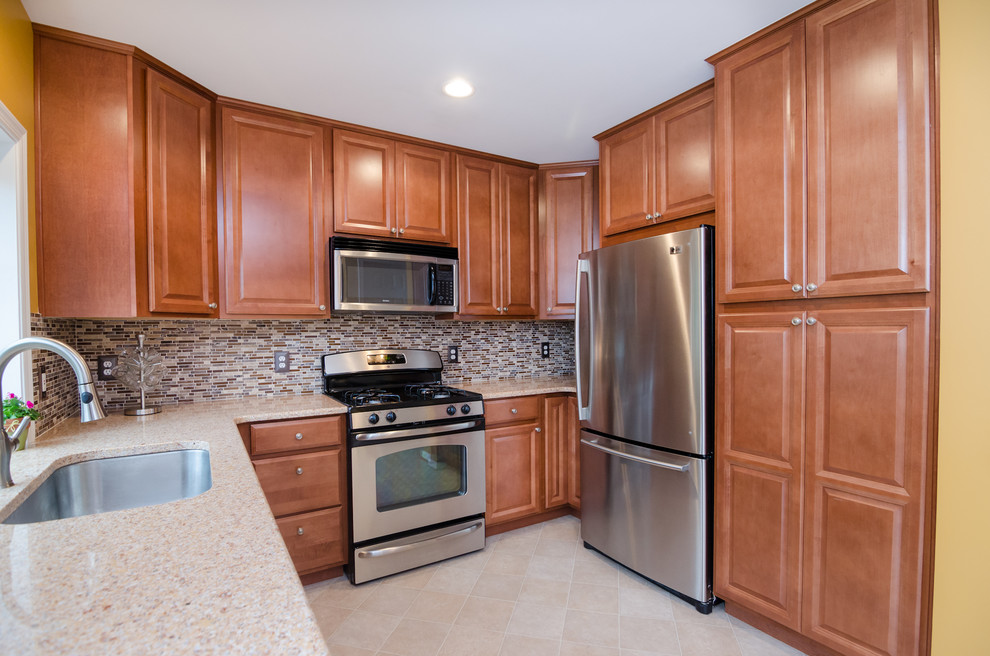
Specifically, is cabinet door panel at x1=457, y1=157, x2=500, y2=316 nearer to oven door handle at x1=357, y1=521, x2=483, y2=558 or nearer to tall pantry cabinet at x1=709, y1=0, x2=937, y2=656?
oven door handle at x1=357, y1=521, x2=483, y2=558

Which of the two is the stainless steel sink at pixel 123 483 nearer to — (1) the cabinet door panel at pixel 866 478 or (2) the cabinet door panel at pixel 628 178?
(1) the cabinet door panel at pixel 866 478

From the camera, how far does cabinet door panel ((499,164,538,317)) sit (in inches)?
118

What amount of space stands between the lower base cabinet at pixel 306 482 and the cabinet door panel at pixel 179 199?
2.24 ft

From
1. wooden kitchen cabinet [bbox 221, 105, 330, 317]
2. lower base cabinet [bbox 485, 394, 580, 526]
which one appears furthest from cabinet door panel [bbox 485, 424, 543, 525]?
wooden kitchen cabinet [bbox 221, 105, 330, 317]

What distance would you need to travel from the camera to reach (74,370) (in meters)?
1.02

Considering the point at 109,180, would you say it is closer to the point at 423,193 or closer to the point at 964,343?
the point at 423,193

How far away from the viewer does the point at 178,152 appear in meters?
2.01

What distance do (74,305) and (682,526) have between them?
2.62 m

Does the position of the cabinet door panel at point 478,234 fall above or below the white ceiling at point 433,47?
below

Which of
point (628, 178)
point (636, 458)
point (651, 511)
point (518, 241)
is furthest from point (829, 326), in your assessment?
point (518, 241)

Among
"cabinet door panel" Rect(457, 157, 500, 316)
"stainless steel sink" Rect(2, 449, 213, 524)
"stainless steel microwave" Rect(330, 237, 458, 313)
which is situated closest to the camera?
"stainless steel sink" Rect(2, 449, 213, 524)

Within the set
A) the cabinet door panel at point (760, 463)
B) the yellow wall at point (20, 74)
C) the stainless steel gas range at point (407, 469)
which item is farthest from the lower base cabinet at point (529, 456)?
the yellow wall at point (20, 74)

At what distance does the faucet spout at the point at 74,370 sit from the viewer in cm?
103

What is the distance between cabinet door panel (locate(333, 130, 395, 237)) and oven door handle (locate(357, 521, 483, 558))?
1.64 meters
